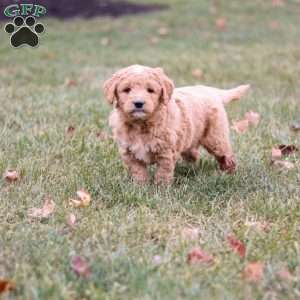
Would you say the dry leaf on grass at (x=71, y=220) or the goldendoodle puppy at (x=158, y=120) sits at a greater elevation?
the goldendoodle puppy at (x=158, y=120)

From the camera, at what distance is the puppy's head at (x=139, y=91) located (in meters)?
4.42

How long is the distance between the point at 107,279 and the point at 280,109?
428 cm

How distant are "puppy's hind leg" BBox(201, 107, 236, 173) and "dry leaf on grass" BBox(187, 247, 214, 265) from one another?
1734 millimetres

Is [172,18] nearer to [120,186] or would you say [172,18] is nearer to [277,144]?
[277,144]

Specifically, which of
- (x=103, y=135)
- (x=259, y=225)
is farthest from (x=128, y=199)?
(x=103, y=135)

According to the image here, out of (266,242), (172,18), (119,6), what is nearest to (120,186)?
(266,242)

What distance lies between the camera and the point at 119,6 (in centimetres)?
1653

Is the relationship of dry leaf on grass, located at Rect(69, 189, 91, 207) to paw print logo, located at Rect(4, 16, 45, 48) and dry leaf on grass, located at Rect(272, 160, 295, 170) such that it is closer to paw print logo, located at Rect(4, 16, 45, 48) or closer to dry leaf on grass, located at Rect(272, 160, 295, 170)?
paw print logo, located at Rect(4, 16, 45, 48)

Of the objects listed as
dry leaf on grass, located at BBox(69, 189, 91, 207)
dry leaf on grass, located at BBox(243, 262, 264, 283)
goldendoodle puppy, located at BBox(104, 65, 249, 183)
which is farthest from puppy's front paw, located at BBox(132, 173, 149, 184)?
dry leaf on grass, located at BBox(243, 262, 264, 283)

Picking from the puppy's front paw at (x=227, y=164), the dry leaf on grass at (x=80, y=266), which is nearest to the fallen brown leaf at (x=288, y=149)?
the puppy's front paw at (x=227, y=164)

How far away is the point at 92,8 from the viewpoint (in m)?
16.2

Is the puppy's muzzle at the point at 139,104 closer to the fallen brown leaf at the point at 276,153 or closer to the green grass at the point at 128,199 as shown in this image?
the green grass at the point at 128,199

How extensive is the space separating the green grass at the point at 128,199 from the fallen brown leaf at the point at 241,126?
0.24 metres

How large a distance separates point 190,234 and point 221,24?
10.9 m
